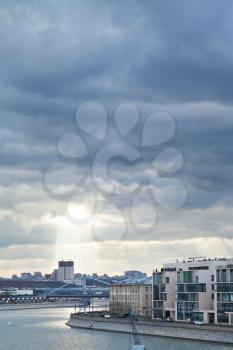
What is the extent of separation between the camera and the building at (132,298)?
58.4m

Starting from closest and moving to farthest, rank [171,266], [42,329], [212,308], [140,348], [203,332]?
[140,348] → [203,332] → [212,308] → [171,266] → [42,329]

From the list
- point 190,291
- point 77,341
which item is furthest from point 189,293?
point 77,341

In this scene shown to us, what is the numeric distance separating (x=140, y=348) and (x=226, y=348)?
22.0 feet

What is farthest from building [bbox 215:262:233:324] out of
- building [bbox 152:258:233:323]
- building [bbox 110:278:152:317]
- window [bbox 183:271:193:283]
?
building [bbox 110:278:152:317]

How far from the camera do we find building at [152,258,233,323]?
4516 cm

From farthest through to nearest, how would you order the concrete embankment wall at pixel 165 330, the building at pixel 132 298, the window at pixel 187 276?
the building at pixel 132 298, the window at pixel 187 276, the concrete embankment wall at pixel 165 330

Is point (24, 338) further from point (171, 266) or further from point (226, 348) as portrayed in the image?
point (226, 348)

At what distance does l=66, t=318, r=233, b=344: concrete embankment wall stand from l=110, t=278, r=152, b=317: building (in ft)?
14.9

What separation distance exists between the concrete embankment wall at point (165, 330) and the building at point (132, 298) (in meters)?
4.53

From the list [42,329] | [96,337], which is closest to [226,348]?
[96,337]

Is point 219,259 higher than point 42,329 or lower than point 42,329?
higher

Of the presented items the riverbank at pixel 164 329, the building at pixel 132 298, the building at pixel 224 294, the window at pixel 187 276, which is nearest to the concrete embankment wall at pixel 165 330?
the riverbank at pixel 164 329

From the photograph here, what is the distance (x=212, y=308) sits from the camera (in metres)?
45.8

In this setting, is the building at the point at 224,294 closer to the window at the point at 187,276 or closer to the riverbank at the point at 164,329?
the riverbank at the point at 164,329
